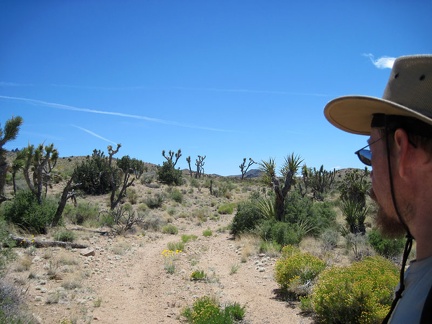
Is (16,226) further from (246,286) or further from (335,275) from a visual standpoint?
(335,275)

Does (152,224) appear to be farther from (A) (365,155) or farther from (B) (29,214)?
(A) (365,155)

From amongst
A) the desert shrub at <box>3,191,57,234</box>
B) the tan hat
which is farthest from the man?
the desert shrub at <box>3,191,57,234</box>

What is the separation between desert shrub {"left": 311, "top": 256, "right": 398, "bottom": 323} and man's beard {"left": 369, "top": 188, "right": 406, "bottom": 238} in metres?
4.57

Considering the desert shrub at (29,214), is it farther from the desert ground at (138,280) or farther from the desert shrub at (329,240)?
the desert shrub at (329,240)

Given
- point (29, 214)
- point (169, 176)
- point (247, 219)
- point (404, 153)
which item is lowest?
point (29, 214)

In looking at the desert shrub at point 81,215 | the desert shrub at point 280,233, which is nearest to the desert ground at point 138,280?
the desert shrub at point 280,233

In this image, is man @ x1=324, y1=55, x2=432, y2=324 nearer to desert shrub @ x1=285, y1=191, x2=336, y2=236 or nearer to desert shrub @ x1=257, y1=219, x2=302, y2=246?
desert shrub @ x1=257, y1=219, x2=302, y2=246

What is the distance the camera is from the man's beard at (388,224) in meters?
1.45

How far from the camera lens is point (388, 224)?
4.91 feet

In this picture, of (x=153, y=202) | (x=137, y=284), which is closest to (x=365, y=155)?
(x=137, y=284)

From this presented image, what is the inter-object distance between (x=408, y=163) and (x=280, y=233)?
465 inches

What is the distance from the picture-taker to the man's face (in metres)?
1.36

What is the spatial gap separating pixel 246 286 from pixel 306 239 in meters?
5.03

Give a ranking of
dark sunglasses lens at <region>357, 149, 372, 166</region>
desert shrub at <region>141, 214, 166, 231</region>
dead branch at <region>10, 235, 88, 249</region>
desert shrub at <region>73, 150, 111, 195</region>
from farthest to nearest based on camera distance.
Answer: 1. desert shrub at <region>73, 150, 111, 195</region>
2. desert shrub at <region>141, 214, 166, 231</region>
3. dead branch at <region>10, 235, 88, 249</region>
4. dark sunglasses lens at <region>357, 149, 372, 166</region>
